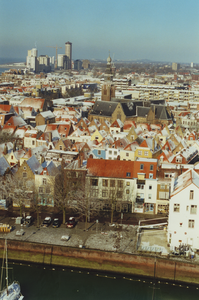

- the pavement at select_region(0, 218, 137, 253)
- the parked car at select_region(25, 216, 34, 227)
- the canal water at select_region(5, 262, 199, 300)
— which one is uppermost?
the parked car at select_region(25, 216, 34, 227)

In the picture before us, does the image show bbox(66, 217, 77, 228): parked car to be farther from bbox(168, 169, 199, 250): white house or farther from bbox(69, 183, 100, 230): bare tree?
bbox(168, 169, 199, 250): white house

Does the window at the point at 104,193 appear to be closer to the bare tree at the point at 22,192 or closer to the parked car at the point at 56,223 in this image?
the parked car at the point at 56,223

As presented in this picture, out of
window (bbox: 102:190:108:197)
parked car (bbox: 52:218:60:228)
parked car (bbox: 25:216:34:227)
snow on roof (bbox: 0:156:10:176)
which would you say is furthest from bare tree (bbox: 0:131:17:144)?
parked car (bbox: 52:218:60:228)

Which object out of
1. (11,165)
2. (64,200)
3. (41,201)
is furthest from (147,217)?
(11,165)

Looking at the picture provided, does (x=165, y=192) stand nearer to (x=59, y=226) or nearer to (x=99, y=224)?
(x=99, y=224)

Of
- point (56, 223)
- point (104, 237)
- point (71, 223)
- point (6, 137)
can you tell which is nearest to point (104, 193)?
point (71, 223)

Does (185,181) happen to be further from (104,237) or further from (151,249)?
(104,237)
